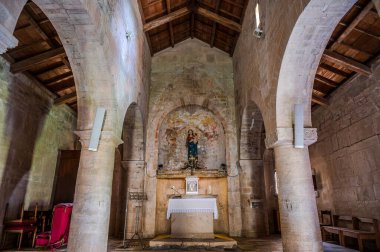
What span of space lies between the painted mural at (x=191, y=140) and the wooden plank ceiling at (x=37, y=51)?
155 inches

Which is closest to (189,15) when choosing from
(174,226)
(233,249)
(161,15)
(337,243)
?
(161,15)

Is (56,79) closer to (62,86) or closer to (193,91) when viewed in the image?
(62,86)

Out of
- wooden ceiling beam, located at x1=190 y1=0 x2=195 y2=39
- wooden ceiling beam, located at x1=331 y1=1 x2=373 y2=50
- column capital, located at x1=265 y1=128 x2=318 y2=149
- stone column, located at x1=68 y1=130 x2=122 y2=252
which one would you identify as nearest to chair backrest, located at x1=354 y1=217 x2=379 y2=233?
column capital, located at x1=265 y1=128 x2=318 y2=149

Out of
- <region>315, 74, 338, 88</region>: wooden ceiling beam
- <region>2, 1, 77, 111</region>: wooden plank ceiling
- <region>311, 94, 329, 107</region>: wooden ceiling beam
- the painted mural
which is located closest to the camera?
<region>2, 1, 77, 111</region>: wooden plank ceiling

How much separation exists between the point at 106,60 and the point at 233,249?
16.8 ft

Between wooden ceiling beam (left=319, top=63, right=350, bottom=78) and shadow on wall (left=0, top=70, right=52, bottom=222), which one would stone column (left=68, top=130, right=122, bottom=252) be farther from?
wooden ceiling beam (left=319, top=63, right=350, bottom=78)

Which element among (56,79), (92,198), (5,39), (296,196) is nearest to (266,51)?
(296,196)

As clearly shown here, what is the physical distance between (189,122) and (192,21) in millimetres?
4047

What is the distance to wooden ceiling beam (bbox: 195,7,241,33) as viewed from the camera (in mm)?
8475

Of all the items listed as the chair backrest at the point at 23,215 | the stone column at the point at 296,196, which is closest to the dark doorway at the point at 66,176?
the chair backrest at the point at 23,215

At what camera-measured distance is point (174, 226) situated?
663 centimetres

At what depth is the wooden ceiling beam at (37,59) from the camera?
238 inches

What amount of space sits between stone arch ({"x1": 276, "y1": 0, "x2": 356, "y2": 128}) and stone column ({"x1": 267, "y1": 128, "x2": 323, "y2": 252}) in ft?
1.16

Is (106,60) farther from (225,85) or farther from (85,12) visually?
(225,85)
